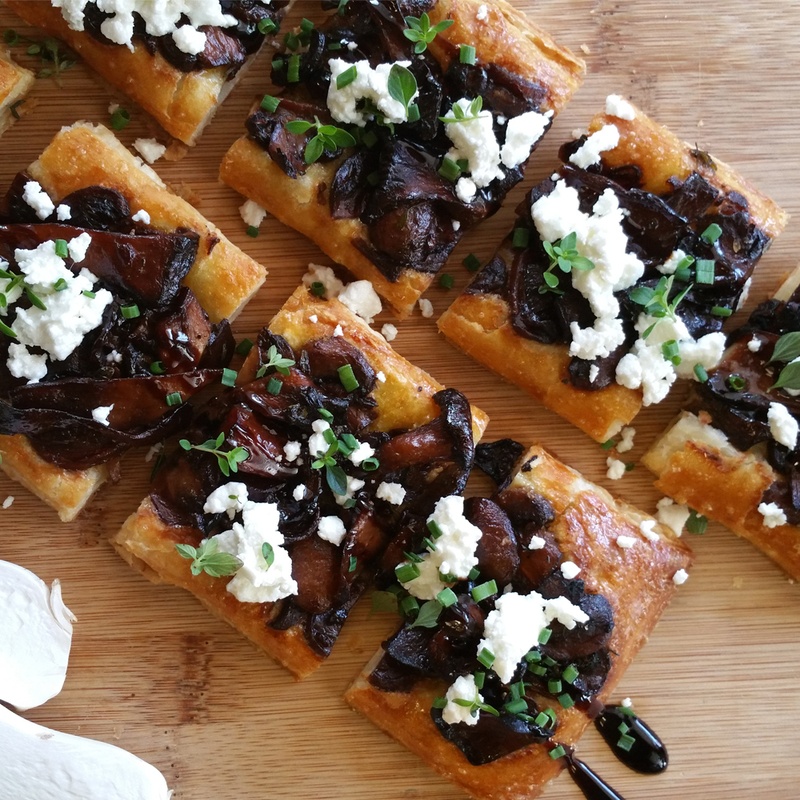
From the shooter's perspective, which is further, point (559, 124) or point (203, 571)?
point (559, 124)

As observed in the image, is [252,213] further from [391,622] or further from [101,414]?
[391,622]

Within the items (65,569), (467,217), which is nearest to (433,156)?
(467,217)

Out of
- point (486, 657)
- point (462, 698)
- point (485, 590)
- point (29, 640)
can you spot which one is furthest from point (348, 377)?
point (29, 640)

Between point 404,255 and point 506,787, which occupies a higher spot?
point 404,255

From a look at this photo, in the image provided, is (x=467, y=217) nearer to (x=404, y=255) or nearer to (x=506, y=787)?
(x=404, y=255)

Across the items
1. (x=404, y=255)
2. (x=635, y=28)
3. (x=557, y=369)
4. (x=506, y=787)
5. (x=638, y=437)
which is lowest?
(x=506, y=787)

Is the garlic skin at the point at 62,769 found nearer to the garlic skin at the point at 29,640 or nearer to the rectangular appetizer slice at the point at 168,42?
the garlic skin at the point at 29,640

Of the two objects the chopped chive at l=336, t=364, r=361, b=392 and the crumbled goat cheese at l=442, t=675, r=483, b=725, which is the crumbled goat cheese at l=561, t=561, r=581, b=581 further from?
the chopped chive at l=336, t=364, r=361, b=392

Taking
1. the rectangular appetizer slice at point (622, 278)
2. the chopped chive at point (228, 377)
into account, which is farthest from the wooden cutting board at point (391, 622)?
the chopped chive at point (228, 377)
